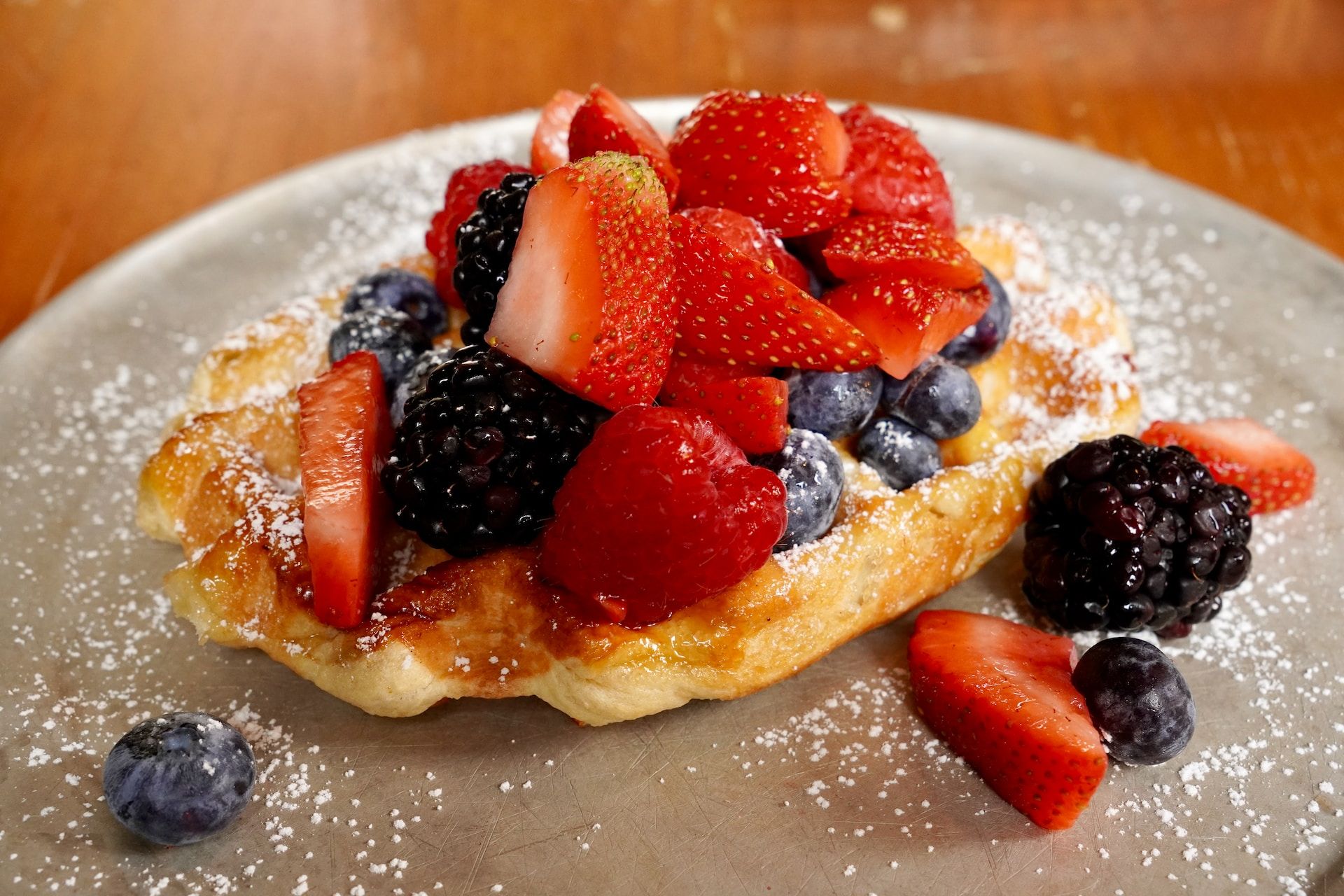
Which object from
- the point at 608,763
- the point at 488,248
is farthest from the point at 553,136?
the point at 608,763

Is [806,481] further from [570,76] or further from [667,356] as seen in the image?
[570,76]

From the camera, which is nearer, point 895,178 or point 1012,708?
point 1012,708

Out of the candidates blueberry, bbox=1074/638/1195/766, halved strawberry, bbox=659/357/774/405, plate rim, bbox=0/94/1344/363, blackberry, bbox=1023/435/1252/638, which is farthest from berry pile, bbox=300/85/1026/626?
plate rim, bbox=0/94/1344/363

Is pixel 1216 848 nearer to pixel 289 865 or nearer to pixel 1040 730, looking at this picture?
pixel 1040 730

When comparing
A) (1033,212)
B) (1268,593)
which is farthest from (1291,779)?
(1033,212)

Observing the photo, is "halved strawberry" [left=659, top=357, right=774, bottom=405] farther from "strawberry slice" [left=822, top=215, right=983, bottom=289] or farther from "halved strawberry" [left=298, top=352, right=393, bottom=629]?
"halved strawberry" [left=298, top=352, right=393, bottom=629]
